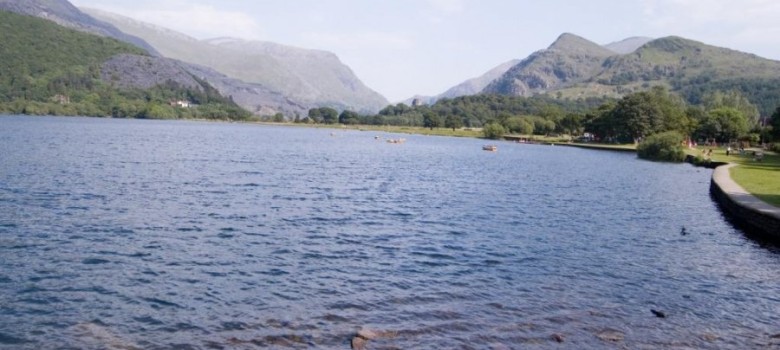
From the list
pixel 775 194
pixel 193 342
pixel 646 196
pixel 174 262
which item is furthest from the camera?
pixel 646 196

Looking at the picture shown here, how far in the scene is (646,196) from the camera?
65312 mm

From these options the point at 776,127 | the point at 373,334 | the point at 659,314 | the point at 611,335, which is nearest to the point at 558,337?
the point at 611,335

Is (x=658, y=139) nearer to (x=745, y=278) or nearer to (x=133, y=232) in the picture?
(x=745, y=278)

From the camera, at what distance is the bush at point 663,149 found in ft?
413

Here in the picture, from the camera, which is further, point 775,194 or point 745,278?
point 775,194

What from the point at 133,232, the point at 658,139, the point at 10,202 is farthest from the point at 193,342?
the point at 658,139

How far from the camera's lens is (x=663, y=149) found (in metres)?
129

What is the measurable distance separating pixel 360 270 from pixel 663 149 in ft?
380

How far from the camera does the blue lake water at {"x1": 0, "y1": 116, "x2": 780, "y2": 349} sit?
21.2 metres

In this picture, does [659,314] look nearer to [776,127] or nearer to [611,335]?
[611,335]

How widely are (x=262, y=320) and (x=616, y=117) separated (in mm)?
182560

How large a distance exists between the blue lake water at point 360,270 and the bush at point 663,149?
7106 cm

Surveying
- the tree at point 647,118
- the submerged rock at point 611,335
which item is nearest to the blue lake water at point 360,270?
the submerged rock at point 611,335

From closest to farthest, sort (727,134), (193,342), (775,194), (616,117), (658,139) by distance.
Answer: (193,342) < (775,194) < (658,139) < (727,134) < (616,117)
